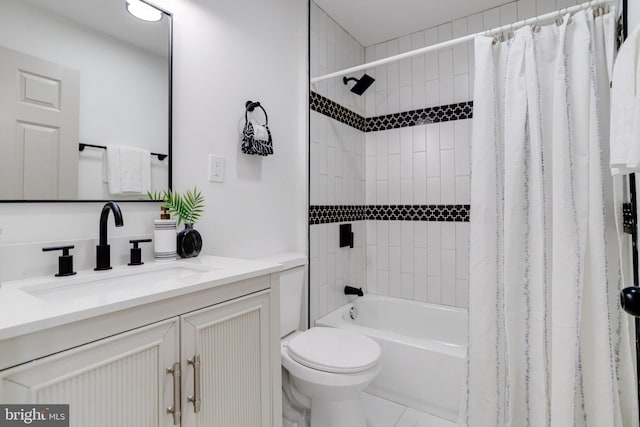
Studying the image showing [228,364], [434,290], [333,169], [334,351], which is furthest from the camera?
[434,290]

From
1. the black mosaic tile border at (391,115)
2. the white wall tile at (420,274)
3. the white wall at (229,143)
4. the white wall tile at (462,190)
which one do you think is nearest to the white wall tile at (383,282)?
the white wall tile at (420,274)

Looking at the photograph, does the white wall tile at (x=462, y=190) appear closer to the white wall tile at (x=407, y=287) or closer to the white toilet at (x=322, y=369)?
the white wall tile at (x=407, y=287)

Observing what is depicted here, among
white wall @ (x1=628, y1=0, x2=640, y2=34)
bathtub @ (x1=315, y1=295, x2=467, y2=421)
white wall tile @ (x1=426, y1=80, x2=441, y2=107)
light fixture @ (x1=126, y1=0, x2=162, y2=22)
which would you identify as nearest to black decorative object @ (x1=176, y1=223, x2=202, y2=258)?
light fixture @ (x1=126, y1=0, x2=162, y2=22)

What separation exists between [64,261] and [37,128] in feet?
1.39

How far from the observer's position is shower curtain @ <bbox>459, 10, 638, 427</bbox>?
1.11m

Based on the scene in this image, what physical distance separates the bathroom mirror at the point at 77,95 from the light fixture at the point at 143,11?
1 cm

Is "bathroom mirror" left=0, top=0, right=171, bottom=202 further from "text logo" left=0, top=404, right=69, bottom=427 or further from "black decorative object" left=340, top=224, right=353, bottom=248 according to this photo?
"black decorative object" left=340, top=224, right=353, bottom=248

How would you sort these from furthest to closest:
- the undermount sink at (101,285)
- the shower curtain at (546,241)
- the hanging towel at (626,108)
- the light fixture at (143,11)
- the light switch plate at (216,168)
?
1. the light switch plate at (216,168)
2. the light fixture at (143,11)
3. the shower curtain at (546,241)
4. the undermount sink at (101,285)
5. the hanging towel at (626,108)

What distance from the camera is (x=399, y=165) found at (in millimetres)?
2543

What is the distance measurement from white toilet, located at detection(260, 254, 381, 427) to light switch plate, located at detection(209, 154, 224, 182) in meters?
0.54

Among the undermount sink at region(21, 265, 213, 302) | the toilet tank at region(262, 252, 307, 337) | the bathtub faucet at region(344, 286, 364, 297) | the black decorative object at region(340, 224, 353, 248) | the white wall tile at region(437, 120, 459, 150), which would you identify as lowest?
the bathtub faucet at region(344, 286, 364, 297)

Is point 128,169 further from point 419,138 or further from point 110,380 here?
point 419,138

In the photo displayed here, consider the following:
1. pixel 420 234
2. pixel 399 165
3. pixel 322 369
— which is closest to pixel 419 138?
pixel 399 165

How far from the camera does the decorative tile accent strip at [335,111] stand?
210 centimetres
